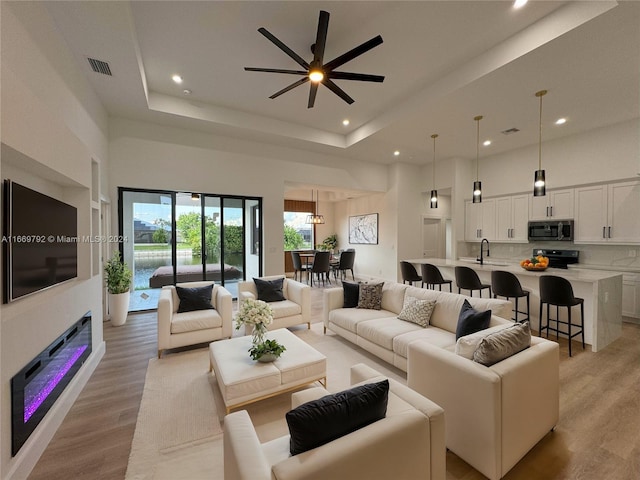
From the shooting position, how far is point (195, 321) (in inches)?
137

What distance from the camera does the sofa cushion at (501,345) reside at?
1.77 metres

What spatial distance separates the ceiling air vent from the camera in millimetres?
3162

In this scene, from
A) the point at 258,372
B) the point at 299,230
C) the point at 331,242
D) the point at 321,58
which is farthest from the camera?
the point at 299,230

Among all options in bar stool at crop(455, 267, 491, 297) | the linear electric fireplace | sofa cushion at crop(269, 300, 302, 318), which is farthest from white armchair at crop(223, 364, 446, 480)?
bar stool at crop(455, 267, 491, 297)

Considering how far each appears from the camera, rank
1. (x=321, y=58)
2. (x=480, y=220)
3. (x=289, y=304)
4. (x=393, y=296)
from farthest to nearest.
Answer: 1. (x=480, y=220)
2. (x=289, y=304)
3. (x=393, y=296)
4. (x=321, y=58)

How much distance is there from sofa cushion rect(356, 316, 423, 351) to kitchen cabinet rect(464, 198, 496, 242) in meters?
4.80

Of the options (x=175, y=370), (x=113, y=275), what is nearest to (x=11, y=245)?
(x=175, y=370)

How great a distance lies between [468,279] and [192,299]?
415 cm

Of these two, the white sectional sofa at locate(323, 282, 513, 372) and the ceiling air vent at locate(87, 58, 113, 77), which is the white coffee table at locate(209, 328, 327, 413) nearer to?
the white sectional sofa at locate(323, 282, 513, 372)

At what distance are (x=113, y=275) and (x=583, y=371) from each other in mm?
6252

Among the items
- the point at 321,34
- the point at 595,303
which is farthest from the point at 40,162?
the point at 595,303

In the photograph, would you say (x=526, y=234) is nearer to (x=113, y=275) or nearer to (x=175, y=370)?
(x=175, y=370)

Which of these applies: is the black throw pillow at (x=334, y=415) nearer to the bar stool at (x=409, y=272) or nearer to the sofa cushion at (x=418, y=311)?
the sofa cushion at (x=418, y=311)

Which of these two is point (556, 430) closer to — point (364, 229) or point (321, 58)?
point (321, 58)
